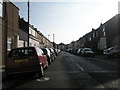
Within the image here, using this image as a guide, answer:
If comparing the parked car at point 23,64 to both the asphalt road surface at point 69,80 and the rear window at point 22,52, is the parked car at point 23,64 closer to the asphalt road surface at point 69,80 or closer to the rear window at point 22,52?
the rear window at point 22,52

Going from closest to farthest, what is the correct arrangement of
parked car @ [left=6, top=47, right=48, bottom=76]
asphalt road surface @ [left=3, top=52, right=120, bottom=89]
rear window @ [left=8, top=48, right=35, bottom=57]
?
asphalt road surface @ [left=3, top=52, right=120, bottom=89]
parked car @ [left=6, top=47, right=48, bottom=76]
rear window @ [left=8, top=48, right=35, bottom=57]

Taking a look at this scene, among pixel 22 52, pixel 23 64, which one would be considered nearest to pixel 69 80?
pixel 23 64

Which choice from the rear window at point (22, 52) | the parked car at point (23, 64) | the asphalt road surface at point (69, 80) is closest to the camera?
the asphalt road surface at point (69, 80)

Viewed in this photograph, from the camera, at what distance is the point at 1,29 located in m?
17.8

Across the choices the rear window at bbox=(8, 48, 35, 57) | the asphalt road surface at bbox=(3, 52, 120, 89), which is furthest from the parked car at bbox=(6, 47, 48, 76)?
the asphalt road surface at bbox=(3, 52, 120, 89)

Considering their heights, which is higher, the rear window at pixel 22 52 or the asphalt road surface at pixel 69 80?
the rear window at pixel 22 52

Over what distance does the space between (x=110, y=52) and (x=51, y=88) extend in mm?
21917

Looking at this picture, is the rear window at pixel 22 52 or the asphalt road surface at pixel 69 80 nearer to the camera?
the asphalt road surface at pixel 69 80

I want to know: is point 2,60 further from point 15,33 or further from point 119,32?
point 119,32

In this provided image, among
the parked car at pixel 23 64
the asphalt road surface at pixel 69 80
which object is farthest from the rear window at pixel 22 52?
the asphalt road surface at pixel 69 80

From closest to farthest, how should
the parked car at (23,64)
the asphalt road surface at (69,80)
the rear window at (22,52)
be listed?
the asphalt road surface at (69,80) < the parked car at (23,64) < the rear window at (22,52)

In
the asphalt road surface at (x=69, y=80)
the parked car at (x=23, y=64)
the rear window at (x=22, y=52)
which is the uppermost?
the rear window at (x=22, y=52)

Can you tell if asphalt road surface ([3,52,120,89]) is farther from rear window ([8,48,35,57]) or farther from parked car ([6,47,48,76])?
rear window ([8,48,35,57])

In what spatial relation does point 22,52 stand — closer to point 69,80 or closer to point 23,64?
point 23,64
